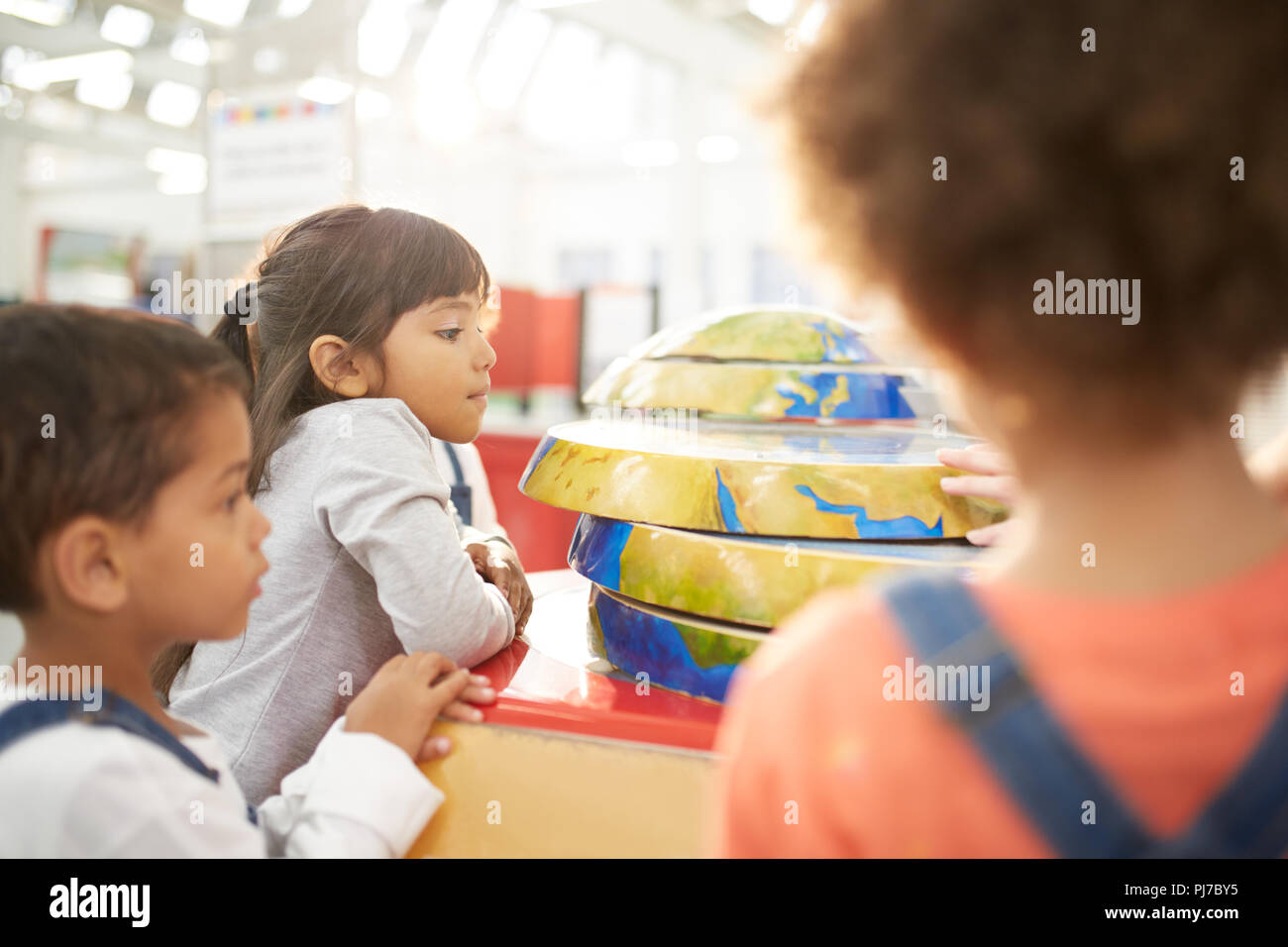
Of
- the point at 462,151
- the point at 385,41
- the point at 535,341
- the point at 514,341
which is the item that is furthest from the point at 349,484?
the point at 462,151

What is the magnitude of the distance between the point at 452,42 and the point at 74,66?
2924 mm

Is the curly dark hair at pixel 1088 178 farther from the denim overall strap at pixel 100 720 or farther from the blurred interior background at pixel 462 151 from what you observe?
the denim overall strap at pixel 100 720

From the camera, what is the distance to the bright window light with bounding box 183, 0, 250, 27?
5559 millimetres

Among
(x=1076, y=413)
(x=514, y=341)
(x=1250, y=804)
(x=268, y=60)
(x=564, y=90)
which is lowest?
(x=1250, y=804)

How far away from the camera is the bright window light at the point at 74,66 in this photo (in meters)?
7.57

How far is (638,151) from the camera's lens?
1030 cm

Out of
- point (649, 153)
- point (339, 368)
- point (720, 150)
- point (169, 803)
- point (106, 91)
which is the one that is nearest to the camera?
point (169, 803)

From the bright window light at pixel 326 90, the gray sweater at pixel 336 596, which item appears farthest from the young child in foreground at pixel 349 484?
the bright window light at pixel 326 90

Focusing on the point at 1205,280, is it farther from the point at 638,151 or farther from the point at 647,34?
the point at 638,151

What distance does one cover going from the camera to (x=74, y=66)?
25.7 feet

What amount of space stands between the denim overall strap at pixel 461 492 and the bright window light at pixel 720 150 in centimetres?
905

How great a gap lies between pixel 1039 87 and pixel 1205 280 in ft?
0.29

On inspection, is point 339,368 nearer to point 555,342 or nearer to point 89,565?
point 89,565

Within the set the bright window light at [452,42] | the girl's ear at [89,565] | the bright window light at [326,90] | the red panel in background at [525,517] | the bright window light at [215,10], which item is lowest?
the red panel in background at [525,517]
